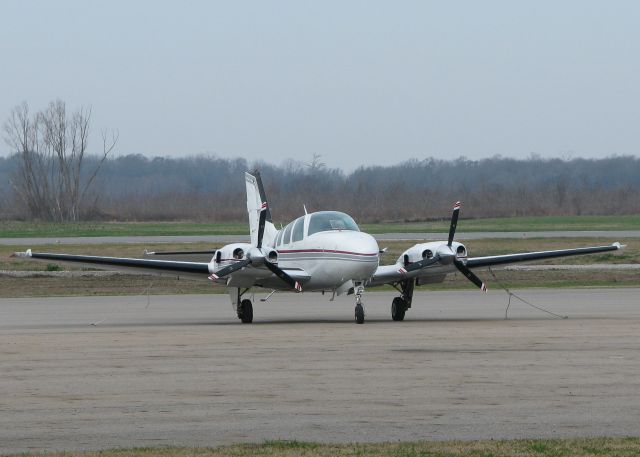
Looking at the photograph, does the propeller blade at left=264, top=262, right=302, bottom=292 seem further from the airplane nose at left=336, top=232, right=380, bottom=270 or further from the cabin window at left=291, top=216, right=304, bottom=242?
the airplane nose at left=336, top=232, right=380, bottom=270

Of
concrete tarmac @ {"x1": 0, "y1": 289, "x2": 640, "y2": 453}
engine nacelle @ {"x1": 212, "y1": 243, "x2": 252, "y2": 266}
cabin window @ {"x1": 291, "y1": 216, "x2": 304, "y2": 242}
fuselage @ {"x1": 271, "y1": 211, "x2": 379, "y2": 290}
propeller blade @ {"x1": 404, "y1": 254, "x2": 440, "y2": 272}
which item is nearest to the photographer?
concrete tarmac @ {"x1": 0, "y1": 289, "x2": 640, "y2": 453}

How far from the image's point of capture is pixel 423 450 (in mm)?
9977

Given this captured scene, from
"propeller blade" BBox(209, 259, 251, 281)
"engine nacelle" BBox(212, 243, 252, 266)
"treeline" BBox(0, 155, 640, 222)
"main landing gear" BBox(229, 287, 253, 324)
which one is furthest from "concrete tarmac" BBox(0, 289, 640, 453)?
"treeline" BBox(0, 155, 640, 222)

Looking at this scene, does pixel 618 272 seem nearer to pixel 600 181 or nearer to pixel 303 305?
pixel 303 305

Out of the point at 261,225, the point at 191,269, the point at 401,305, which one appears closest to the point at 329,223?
the point at 261,225

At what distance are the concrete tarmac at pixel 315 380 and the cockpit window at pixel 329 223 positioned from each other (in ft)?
6.60

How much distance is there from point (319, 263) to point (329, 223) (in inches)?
39.0

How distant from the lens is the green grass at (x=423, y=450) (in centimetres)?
983

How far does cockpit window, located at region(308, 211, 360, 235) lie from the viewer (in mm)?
26453

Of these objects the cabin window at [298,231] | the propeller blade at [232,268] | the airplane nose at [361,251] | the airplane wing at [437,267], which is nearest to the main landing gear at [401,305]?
the airplane wing at [437,267]

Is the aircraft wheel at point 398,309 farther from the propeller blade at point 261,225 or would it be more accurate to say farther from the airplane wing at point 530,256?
the propeller blade at point 261,225

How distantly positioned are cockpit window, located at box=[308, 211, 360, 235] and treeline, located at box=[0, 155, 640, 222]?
73416mm

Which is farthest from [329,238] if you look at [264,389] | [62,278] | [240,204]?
[240,204]

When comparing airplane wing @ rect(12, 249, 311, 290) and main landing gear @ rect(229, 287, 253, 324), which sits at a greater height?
airplane wing @ rect(12, 249, 311, 290)
